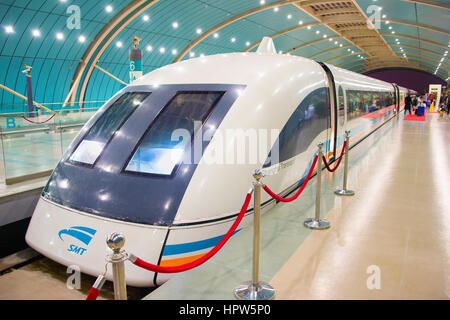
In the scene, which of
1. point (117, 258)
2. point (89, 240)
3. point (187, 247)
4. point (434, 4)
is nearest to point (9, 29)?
point (89, 240)

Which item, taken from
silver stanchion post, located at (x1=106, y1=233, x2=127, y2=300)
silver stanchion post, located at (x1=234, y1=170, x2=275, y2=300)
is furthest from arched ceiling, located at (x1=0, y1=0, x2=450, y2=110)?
silver stanchion post, located at (x1=106, y1=233, x2=127, y2=300)

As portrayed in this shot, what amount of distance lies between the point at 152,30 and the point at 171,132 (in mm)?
24288

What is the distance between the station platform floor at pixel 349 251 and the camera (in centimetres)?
308

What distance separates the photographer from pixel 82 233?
3797mm

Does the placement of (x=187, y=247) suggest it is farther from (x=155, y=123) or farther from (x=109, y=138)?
(x=109, y=138)

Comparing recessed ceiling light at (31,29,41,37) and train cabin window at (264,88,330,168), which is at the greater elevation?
recessed ceiling light at (31,29,41,37)

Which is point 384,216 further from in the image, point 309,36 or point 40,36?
point 309,36

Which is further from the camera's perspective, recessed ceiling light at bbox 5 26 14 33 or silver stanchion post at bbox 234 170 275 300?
recessed ceiling light at bbox 5 26 14 33

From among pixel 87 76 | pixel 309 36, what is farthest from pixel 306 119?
pixel 309 36

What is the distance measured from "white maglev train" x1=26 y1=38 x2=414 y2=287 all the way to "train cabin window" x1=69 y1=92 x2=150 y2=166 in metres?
0.02

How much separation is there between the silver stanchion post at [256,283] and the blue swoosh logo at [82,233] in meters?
1.67

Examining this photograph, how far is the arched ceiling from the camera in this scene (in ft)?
71.4

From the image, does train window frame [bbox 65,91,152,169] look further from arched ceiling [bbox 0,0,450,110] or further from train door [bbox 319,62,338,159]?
arched ceiling [bbox 0,0,450,110]
